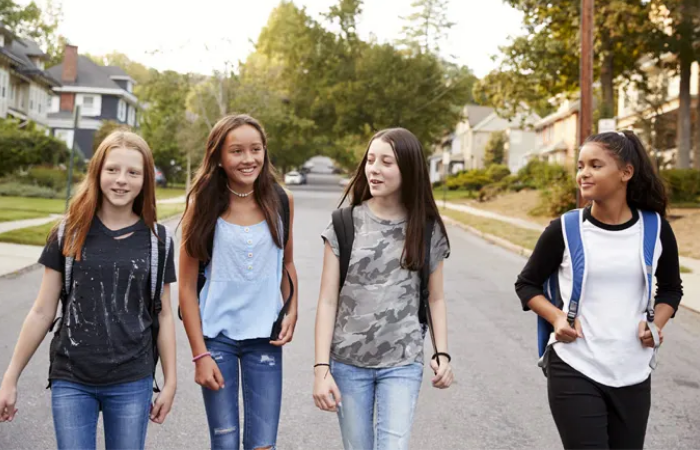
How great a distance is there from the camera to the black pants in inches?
118

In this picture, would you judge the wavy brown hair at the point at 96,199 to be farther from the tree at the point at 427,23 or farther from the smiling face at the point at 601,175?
the tree at the point at 427,23

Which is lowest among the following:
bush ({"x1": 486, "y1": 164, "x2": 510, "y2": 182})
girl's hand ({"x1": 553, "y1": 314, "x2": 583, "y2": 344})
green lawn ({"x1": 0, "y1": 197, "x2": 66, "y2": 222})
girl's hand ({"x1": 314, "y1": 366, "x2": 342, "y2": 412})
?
green lawn ({"x1": 0, "y1": 197, "x2": 66, "y2": 222})

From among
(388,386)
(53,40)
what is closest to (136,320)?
(388,386)

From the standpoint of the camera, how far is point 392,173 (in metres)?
3.25

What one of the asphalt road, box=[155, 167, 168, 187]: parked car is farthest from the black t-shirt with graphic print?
box=[155, 167, 168, 187]: parked car

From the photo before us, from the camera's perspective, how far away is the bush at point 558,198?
86.8 feet

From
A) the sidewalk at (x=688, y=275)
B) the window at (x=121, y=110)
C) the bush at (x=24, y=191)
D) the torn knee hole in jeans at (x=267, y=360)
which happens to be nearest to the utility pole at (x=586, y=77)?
the sidewalk at (x=688, y=275)

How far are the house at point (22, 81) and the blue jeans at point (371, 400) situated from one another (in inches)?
1742

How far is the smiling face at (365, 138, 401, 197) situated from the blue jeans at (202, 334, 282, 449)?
767 millimetres

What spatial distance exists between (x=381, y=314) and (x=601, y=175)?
3.27 feet

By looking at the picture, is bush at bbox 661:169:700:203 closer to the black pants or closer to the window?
the black pants

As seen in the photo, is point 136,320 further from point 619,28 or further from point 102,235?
point 619,28

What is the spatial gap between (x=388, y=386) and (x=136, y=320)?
98cm

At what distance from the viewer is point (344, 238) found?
10.6 ft
